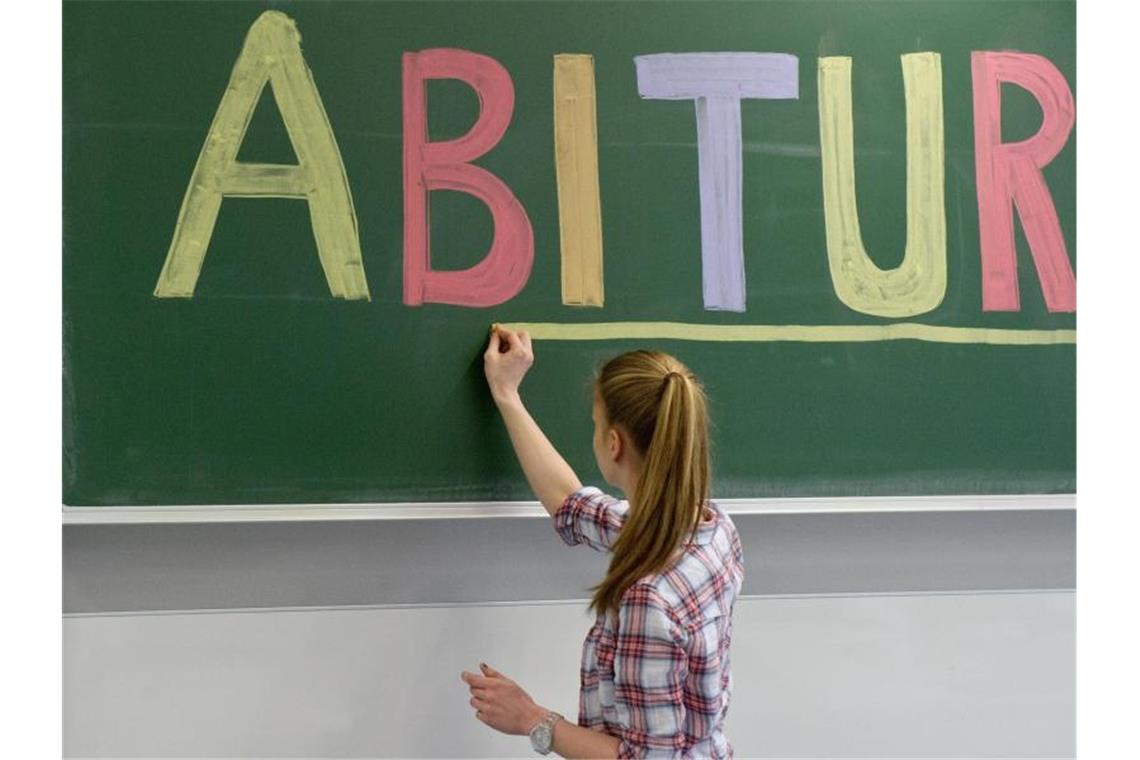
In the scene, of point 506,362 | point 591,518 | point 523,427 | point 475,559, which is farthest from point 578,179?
point 475,559

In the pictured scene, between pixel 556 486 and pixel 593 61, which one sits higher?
pixel 593 61

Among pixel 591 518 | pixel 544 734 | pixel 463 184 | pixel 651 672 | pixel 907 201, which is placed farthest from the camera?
pixel 907 201

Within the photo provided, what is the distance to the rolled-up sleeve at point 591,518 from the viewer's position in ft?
6.19

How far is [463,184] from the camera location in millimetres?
2020

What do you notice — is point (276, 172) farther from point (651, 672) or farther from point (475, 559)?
point (651, 672)

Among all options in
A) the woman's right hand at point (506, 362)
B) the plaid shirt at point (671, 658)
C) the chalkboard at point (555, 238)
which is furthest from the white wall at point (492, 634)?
the plaid shirt at point (671, 658)

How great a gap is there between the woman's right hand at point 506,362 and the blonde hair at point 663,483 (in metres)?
0.38

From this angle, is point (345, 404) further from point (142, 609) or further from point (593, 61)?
point (593, 61)

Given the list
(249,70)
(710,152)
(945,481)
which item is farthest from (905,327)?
(249,70)

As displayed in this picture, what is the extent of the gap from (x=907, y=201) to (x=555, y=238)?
27.7 inches

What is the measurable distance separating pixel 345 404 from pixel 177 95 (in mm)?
627

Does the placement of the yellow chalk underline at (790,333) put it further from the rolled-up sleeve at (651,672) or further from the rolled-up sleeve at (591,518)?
the rolled-up sleeve at (651,672)

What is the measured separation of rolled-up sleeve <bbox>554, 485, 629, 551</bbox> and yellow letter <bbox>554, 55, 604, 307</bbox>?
1.23 ft
